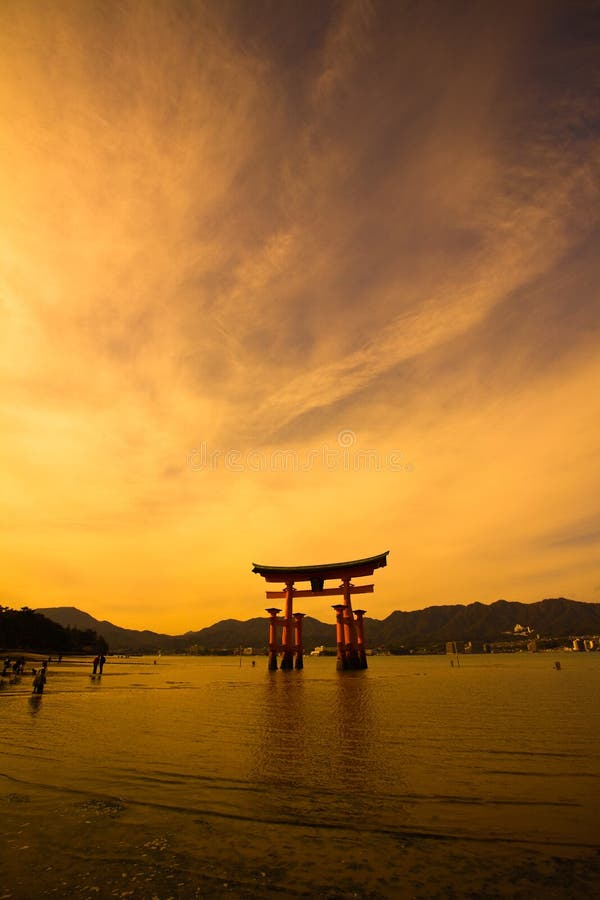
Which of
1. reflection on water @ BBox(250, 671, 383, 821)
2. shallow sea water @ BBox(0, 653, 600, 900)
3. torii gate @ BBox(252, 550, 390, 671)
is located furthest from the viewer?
torii gate @ BBox(252, 550, 390, 671)

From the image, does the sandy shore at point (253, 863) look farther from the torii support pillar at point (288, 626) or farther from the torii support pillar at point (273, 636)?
the torii support pillar at point (273, 636)

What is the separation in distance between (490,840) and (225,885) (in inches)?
121

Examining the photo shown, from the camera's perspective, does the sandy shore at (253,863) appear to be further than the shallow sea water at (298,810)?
No

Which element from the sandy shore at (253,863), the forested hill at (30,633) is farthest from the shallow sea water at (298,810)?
the forested hill at (30,633)

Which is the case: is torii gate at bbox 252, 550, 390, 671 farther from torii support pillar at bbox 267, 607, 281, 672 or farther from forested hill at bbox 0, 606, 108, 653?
forested hill at bbox 0, 606, 108, 653

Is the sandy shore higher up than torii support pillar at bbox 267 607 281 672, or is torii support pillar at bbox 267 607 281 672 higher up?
torii support pillar at bbox 267 607 281 672

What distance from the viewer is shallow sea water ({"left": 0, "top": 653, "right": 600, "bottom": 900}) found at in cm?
418

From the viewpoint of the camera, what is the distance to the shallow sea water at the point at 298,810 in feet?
13.7

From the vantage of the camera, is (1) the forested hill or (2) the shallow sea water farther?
(1) the forested hill

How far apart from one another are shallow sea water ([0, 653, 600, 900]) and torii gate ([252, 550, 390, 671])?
999 inches

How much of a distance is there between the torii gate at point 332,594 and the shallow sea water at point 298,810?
25374 mm

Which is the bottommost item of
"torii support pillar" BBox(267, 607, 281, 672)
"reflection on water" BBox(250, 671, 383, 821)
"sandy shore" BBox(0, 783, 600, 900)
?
"reflection on water" BBox(250, 671, 383, 821)

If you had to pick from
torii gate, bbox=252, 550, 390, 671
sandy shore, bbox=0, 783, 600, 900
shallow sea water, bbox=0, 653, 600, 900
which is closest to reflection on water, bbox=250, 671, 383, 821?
shallow sea water, bbox=0, 653, 600, 900

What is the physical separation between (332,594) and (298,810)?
3518 cm
